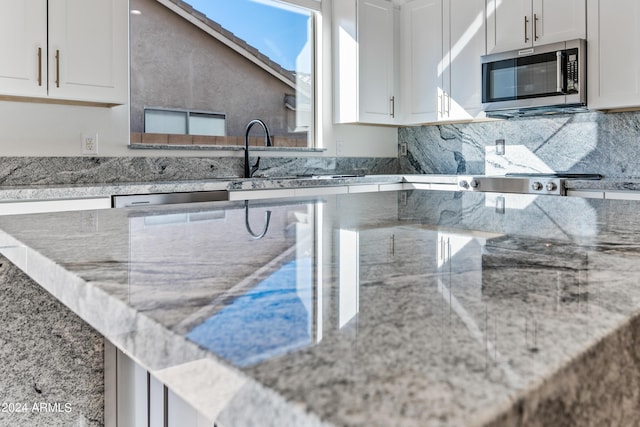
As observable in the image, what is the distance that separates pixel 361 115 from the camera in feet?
13.2

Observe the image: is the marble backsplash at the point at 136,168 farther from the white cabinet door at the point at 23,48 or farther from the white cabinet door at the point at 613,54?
the white cabinet door at the point at 613,54

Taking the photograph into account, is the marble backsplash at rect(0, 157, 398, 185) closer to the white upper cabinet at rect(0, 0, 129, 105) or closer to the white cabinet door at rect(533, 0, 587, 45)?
the white upper cabinet at rect(0, 0, 129, 105)

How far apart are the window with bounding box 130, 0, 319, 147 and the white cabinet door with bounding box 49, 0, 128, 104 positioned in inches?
17.6

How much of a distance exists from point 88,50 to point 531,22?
2.79m

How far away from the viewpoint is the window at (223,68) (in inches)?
128

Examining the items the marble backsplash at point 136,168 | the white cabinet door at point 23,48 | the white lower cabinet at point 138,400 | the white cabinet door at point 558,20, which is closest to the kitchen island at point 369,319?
the white lower cabinet at point 138,400

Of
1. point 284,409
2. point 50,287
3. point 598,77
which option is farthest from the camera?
point 598,77

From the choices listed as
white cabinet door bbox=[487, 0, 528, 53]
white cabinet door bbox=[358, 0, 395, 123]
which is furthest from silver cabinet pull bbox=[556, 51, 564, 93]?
white cabinet door bbox=[358, 0, 395, 123]

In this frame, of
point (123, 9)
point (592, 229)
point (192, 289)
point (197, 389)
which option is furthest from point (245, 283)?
point (123, 9)

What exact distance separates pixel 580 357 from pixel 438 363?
0.08 m

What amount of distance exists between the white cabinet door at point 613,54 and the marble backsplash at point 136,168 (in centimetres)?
198

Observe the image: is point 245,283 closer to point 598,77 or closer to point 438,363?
point 438,363

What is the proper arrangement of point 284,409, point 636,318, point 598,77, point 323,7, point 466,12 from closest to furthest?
point 284,409
point 636,318
point 598,77
point 466,12
point 323,7

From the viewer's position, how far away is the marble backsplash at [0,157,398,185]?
2.72 m
